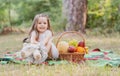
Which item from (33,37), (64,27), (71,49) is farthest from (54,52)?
(64,27)

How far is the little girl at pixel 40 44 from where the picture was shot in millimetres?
6027

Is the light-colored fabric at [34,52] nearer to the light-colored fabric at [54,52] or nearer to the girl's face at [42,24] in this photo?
the light-colored fabric at [54,52]

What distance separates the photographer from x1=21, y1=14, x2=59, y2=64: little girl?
6.03m

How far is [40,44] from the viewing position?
20.4ft

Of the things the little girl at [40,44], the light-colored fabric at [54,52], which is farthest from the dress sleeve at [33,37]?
the light-colored fabric at [54,52]

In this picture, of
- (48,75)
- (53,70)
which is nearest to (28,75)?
(48,75)

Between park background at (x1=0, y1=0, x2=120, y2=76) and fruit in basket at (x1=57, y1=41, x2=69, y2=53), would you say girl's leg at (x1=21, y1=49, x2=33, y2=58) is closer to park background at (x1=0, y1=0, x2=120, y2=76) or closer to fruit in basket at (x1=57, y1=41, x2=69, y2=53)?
park background at (x1=0, y1=0, x2=120, y2=76)

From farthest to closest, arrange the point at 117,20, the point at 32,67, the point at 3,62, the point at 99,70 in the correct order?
1. the point at 117,20
2. the point at 3,62
3. the point at 32,67
4. the point at 99,70

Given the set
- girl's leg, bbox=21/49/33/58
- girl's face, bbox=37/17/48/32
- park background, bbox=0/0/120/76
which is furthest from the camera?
girl's face, bbox=37/17/48/32

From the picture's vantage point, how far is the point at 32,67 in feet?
18.6

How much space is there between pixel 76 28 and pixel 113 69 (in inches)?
307

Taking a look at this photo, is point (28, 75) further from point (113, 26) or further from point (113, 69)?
point (113, 26)

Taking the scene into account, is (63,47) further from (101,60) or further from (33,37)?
(101,60)

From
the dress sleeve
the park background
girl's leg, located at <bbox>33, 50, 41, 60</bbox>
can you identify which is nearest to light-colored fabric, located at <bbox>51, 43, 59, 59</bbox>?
the dress sleeve
